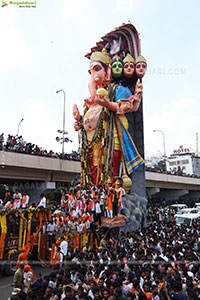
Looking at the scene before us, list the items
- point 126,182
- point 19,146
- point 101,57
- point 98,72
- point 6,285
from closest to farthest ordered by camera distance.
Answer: point 6,285, point 126,182, point 98,72, point 101,57, point 19,146

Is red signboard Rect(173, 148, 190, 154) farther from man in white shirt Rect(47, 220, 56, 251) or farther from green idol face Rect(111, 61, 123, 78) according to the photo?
man in white shirt Rect(47, 220, 56, 251)

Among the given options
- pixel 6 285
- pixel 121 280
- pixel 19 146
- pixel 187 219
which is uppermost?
pixel 19 146

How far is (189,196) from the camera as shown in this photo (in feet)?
168

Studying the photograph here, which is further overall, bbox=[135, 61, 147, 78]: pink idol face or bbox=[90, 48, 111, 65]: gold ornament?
bbox=[90, 48, 111, 65]: gold ornament

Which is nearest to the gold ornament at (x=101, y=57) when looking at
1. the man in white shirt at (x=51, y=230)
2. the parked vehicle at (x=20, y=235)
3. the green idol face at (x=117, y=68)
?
the green idol face at (x=117, y=68)

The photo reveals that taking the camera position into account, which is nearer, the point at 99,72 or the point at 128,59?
the point at 128,59

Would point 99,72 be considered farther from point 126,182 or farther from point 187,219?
point 187,219

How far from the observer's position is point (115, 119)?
60.2 ft

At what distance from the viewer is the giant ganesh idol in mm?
17734

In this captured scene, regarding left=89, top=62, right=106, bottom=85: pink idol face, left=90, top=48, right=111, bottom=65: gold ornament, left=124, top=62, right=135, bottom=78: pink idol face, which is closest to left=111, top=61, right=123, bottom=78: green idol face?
left=124, top=62, right=135, bottom=78: pink idol face

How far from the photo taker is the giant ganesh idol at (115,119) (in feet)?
58.2

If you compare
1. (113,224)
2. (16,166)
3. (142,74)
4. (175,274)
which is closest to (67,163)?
(16,166)

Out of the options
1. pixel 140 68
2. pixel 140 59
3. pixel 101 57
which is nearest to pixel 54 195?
pixel 101 57

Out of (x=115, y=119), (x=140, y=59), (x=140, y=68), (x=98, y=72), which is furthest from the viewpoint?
(x=98, y=72)
